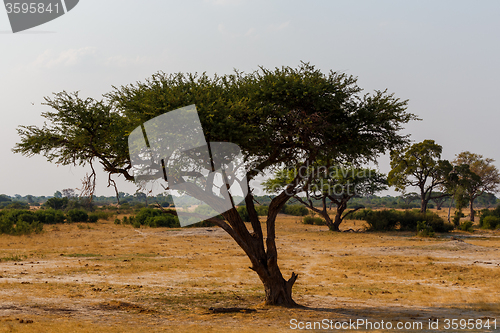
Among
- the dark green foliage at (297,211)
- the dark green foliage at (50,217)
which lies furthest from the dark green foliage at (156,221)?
the dark green foliage at (297,211)

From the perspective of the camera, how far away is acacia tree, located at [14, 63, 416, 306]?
11.6m

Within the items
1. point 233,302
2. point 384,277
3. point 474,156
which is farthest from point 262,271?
point 474,156

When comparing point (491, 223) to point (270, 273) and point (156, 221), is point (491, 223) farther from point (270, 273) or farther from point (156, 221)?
point (270, 273)

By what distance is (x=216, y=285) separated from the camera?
51.3 feet

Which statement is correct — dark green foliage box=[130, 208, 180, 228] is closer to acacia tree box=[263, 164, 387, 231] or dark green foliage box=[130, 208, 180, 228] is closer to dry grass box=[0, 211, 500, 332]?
acacia tree box=[263, 164, 387, 231]

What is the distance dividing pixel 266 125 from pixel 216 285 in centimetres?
672

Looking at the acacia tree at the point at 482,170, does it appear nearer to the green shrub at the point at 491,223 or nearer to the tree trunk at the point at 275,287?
the green shrub at the point at 491,223

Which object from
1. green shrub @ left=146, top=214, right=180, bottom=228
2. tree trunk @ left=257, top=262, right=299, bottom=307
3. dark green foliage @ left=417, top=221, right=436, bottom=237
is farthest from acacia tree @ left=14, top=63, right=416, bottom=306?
green shrub @ left=146, top=214, right=180, bottom=228

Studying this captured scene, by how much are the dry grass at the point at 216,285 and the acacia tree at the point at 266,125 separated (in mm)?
2318

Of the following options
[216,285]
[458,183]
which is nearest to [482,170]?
[458,183]

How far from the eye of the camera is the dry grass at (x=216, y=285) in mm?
9890

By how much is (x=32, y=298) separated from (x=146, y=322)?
423cm

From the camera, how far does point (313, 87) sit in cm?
1184

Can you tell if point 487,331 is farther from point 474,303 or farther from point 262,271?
point 262,271
